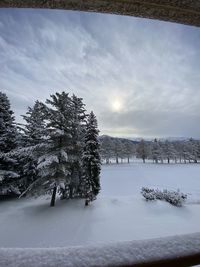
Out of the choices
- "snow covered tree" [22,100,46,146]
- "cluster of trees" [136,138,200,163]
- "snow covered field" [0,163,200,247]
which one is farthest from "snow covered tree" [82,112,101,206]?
"cluster of trees" [136,138,200,163]

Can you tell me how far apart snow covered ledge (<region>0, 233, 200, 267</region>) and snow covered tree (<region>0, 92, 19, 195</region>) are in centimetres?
1680

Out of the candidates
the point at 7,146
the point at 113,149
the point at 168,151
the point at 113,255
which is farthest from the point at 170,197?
the point at 168,151

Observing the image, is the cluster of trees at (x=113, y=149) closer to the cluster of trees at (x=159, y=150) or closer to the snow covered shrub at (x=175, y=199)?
the cluster of trees at (x=159, y=150)

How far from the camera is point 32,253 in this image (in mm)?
647

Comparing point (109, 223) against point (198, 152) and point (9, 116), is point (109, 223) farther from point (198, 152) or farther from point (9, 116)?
point (198, 152)

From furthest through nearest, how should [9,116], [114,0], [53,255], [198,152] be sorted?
[198,152] → [9,116] → [114,0] → [53,255]

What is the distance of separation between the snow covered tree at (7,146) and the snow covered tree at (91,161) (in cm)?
572

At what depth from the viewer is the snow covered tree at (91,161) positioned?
50.6 ft

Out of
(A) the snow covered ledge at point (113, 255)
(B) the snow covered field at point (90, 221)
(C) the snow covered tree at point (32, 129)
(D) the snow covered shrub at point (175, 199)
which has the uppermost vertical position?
(C) the snow covered tree at point (32, 129)

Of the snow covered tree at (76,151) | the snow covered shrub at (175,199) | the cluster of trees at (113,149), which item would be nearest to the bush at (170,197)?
the snow covered shrub at (175,199)

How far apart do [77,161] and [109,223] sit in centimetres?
553

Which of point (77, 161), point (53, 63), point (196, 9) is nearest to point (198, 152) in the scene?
point (77, 161)

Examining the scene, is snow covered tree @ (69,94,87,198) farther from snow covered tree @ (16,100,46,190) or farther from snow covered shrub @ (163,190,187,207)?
snow covered shrub @ (163,190,187,207)

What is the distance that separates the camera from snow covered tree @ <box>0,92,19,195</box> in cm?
1625
